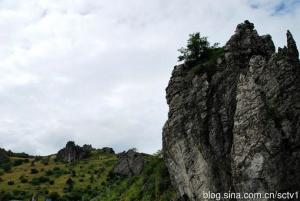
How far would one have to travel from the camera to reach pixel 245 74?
39844 millimetres

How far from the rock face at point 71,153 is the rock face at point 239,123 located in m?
89.3

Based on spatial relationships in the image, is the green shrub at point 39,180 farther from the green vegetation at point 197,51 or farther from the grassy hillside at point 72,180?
the green vegetation at point 197,51

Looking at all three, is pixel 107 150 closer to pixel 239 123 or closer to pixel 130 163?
pixel 130 163

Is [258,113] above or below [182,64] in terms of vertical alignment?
below

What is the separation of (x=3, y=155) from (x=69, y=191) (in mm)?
43175

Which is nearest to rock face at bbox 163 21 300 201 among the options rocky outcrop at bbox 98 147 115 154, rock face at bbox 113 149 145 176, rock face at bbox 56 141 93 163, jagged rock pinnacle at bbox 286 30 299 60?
jagged rock pinnacle at bbox 286 30 299 60

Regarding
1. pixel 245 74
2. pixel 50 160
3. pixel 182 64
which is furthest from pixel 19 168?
pixel 245 74

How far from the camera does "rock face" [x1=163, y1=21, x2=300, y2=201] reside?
36.3 metres

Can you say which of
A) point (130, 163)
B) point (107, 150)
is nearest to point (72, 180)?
point (130, 163)

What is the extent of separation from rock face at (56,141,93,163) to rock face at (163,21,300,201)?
89266 millimetres

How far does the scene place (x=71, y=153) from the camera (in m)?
136

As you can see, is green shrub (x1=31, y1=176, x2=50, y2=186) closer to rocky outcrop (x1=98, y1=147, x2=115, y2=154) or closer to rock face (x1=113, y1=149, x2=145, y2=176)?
rock face (x1=113, y1=149, x2=145, y2=176)

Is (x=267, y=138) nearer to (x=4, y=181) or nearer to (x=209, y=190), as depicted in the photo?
(x=209, y=190)

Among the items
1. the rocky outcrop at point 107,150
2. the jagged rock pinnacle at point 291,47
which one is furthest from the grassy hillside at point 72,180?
the jagged rock pinnacle at point 291,47
